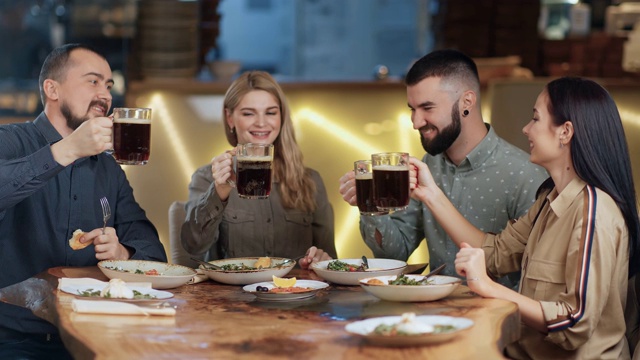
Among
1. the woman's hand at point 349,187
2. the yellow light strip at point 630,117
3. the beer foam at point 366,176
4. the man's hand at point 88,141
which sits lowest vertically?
the woman's hand at point 349,187

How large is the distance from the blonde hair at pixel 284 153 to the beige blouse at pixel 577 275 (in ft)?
4.63

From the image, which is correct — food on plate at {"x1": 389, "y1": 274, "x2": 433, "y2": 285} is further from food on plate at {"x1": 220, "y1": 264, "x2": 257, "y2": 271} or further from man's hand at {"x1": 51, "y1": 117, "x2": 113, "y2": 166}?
man's hand at {"x1": 51, "y1": 117, "x2": 113, "y2": 166}

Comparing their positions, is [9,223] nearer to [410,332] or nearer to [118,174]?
[118,174]

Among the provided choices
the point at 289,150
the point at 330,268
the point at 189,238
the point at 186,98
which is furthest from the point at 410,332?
the point at 186,98

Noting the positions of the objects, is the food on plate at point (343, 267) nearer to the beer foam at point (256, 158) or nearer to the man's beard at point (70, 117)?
the beer foam at point (256, 158)

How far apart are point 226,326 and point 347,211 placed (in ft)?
10.3

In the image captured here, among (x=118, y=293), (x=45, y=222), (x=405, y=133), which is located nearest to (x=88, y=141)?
(x=118, y=293)

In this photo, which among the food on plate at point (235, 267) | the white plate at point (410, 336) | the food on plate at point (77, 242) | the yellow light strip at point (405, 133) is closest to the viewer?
the white plate at point (410, 336)

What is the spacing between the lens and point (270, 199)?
4.46 meters

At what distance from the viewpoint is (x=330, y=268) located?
3299 millimetres

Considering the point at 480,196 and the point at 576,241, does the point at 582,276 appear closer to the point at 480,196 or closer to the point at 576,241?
the point at 576,241

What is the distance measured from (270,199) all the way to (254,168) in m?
1.18

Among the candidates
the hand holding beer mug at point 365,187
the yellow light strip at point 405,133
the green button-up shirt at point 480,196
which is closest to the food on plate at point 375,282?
the hand holding beer mug at point 365,187

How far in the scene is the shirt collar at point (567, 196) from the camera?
302 cm
